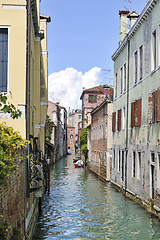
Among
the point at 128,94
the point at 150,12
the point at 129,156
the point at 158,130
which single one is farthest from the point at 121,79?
the point at 158,130

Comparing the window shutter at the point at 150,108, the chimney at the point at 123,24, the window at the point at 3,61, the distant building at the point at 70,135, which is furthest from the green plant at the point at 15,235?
A: the distant building at the point at 70,135

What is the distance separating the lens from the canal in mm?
11086

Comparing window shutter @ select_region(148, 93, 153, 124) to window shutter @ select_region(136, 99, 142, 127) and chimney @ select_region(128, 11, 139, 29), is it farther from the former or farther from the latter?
chimney @ select_region(128, 11, 139, 29)

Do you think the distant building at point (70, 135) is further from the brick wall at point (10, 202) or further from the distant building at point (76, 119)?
the brick wall at point (10, 202)

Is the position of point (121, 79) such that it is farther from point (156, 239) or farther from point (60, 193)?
point (156, 239)

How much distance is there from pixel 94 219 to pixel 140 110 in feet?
15.7

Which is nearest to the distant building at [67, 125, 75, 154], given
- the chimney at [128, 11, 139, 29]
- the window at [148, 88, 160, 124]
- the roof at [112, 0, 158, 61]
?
the roof at [112, 0, 158, 61]

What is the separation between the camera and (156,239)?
1032cm

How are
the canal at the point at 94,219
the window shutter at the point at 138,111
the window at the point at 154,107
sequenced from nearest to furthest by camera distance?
1. the canal at the point at 94,219
2. the window at the point at 154,107
3. the window shutter at the point at 138,111

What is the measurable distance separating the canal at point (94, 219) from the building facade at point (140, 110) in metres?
0.69

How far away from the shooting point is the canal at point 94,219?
11.1m

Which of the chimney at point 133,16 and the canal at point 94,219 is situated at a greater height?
the chimney at point 133,16

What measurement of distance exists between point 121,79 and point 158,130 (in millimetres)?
8450

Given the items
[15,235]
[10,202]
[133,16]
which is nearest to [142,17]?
[133,16]
